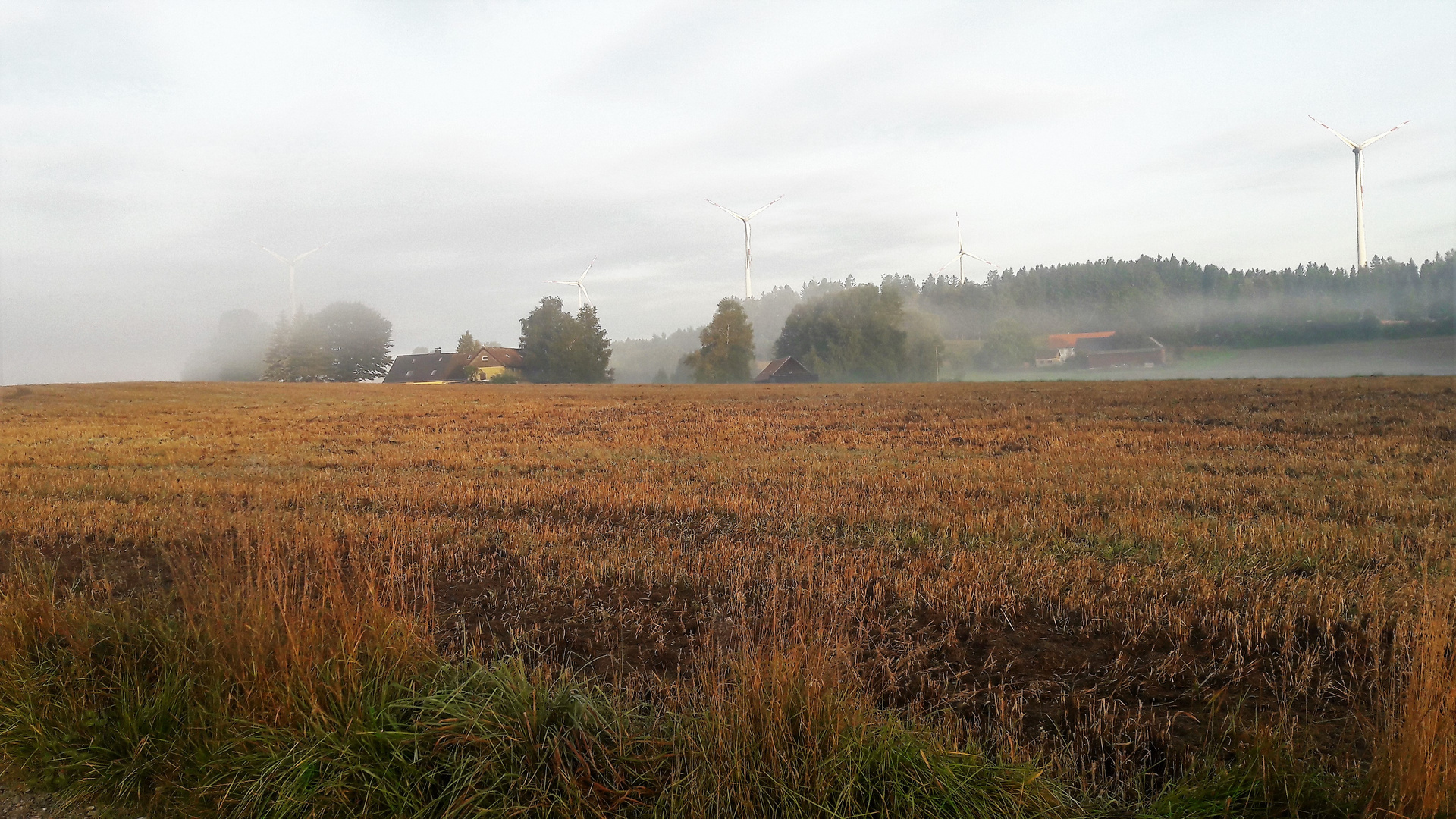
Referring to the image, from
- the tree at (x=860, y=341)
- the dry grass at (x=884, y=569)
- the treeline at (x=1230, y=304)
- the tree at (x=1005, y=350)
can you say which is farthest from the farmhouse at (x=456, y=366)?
the dry grass at (x=884, y=569)

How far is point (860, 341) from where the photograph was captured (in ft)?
430

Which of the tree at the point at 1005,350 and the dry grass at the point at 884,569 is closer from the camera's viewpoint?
the dry grass at the point at 884,569

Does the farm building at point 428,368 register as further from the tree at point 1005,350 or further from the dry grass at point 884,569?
the dry grass at point 884,569

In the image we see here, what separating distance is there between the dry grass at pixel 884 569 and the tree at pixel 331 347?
314ft

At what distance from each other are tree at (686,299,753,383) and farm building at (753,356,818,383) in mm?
3853

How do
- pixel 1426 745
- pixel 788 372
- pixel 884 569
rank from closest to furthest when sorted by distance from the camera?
pixel 1426 745
pixel 884 569
pixel 788 372

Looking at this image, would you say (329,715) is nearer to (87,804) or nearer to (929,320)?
(87,804)

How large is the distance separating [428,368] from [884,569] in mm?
133110

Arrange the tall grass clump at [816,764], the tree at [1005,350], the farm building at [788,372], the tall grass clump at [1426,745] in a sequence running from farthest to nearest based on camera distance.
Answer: the tree at [1005,350]
the farm building at [788,372]
the tall grass clump at [816,764]
the tall grass clump at [1426,745]

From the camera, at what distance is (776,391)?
223 ft

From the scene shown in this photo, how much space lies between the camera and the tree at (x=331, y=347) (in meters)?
114

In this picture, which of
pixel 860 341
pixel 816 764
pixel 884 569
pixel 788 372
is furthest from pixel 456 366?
pixel 816 764

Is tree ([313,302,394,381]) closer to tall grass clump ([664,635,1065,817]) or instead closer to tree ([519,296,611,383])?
tree ([519,296,611,383])

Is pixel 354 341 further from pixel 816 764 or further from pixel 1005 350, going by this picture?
pixel 816 764
